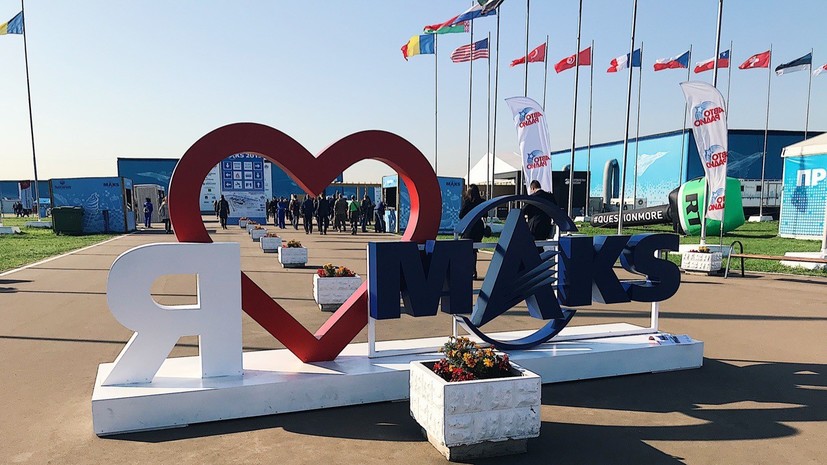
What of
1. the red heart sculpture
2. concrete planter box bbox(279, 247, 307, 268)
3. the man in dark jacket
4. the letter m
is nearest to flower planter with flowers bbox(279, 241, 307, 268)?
concrete planter box bbox(279, 247, 307, 268)

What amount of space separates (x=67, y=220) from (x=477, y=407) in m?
27.1

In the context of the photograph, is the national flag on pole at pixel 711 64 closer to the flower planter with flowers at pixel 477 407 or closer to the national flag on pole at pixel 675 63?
the national flag on pole at pixel 675 63

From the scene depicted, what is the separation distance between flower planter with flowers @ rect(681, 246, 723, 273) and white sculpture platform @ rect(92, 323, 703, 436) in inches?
326

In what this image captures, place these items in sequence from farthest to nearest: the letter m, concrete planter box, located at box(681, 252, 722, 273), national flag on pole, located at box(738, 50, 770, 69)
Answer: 1. national flag on pole, located at box(738, 50, 770, 69)
2. concrete planter box, located at box(681, 252, 722, 273)
3. the letter m

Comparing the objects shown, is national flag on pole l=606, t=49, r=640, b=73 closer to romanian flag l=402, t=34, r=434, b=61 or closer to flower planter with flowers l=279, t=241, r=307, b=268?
romanian flag l=402, t=34, r=434, b=61

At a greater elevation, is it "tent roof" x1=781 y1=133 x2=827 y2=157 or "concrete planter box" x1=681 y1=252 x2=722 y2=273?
"tent roof" x1=781 y1=133 x2=827 y2=157

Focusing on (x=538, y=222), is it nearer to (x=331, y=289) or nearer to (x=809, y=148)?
(x=331, y=289)

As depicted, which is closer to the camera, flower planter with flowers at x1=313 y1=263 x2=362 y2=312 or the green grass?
flower planter with flowers at x1=313 y1=263 x2=362 y2=312

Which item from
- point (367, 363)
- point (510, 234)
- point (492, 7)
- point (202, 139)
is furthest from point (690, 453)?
point (492, 7)

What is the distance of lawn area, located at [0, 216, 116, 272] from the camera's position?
51.5 ft

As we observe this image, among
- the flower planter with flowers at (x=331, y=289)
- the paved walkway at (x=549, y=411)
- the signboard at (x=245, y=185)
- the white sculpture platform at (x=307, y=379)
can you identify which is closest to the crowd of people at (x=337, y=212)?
the signboard at (x=245, y=185)

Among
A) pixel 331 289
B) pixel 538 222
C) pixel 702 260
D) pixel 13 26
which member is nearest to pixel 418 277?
pixel 331 289

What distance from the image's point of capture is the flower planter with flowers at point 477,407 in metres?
A: 3.92

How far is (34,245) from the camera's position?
785 inches
